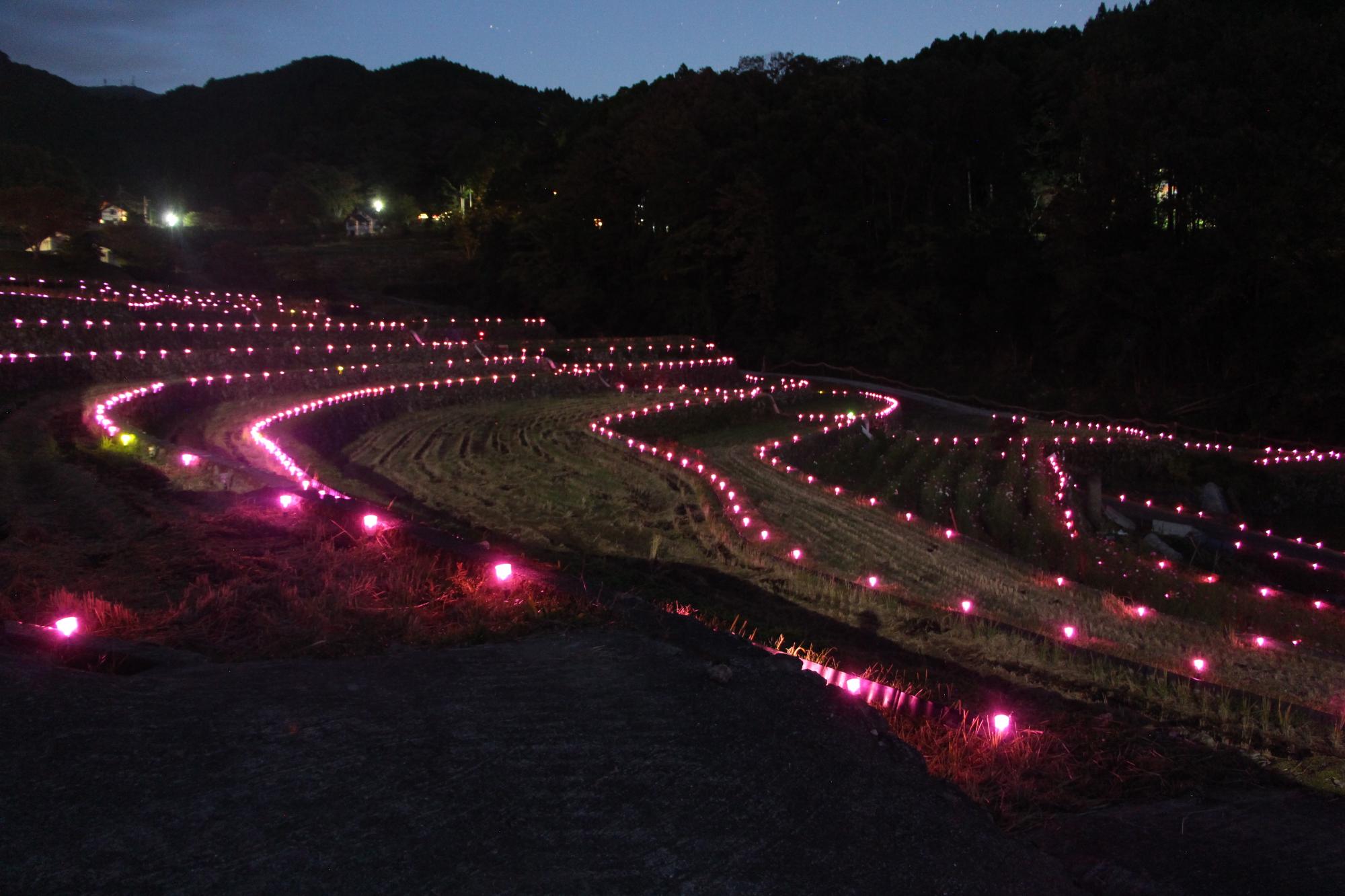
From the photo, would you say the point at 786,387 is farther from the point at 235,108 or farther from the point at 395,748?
the point at 235,108

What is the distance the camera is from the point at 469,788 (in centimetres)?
288

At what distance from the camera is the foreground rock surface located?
247 cm

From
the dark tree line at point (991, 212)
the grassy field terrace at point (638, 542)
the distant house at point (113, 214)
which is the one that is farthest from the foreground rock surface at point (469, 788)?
the distant house at point (113, 214)

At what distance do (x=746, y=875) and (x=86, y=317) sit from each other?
64.7 feet

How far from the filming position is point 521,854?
8.43 feet

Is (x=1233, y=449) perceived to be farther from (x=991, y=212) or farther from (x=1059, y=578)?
(x=991, y=212)

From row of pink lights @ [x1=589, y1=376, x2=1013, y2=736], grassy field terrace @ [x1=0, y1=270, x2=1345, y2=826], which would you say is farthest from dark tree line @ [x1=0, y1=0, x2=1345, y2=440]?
row of pink lights @ [x1=589, y1=376, x2=1013, y2=736]

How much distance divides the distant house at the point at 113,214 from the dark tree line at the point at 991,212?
8811 mm

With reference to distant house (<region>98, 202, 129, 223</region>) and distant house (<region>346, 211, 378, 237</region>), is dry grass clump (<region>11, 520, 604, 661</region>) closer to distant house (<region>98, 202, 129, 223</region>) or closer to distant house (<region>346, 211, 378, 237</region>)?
distant house (<region>98, 202, 129, 223</region>)

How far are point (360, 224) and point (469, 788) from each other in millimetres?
70560

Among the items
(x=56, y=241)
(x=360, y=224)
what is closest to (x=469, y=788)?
(x=56, y=241)

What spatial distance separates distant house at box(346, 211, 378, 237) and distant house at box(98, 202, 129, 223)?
1517 cm

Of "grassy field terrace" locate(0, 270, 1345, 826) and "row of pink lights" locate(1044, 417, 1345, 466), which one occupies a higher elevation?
"grassy field terrace" locate(0, 270, 1345, 826)

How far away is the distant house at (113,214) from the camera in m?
45.4
